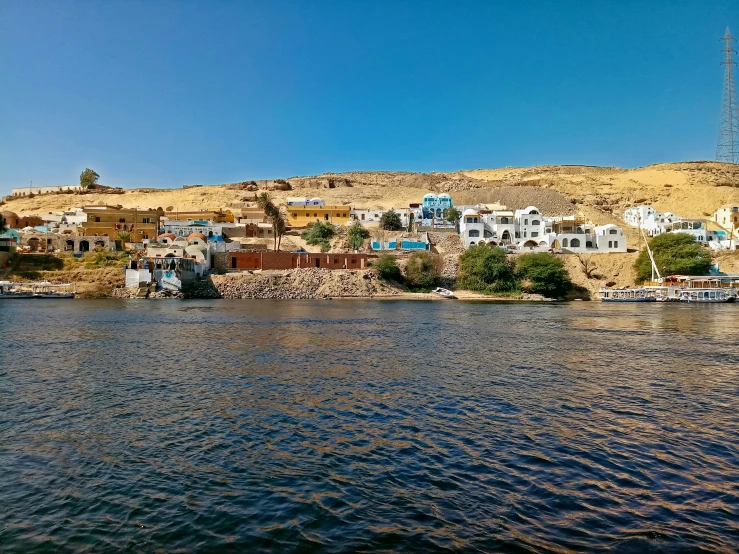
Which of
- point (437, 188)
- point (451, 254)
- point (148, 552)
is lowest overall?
point (148, 552)

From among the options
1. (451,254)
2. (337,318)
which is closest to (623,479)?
(337,318)

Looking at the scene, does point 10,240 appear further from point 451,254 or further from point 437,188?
point 437,188

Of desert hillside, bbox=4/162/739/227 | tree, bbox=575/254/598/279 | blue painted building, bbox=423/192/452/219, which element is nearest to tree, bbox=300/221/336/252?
blue painted building, bbox=423/192/452/219

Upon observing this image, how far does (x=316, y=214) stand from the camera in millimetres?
101062

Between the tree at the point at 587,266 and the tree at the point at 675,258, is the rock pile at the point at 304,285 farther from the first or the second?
the tree at the point at 675,258

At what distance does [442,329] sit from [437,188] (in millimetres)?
119450

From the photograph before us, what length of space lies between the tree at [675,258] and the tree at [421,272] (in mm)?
28953

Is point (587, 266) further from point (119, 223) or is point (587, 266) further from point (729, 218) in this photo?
point (119, 223)

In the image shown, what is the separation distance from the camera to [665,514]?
903 centimetres

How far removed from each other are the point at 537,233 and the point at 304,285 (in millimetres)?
41713

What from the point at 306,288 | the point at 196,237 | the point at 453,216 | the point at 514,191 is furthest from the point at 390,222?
the point at 514,191

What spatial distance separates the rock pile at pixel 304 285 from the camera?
2872 inches

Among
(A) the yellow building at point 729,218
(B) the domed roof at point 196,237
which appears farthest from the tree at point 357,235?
(A) the yellow building at point 729,218

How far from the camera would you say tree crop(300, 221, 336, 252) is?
88.0 metres
